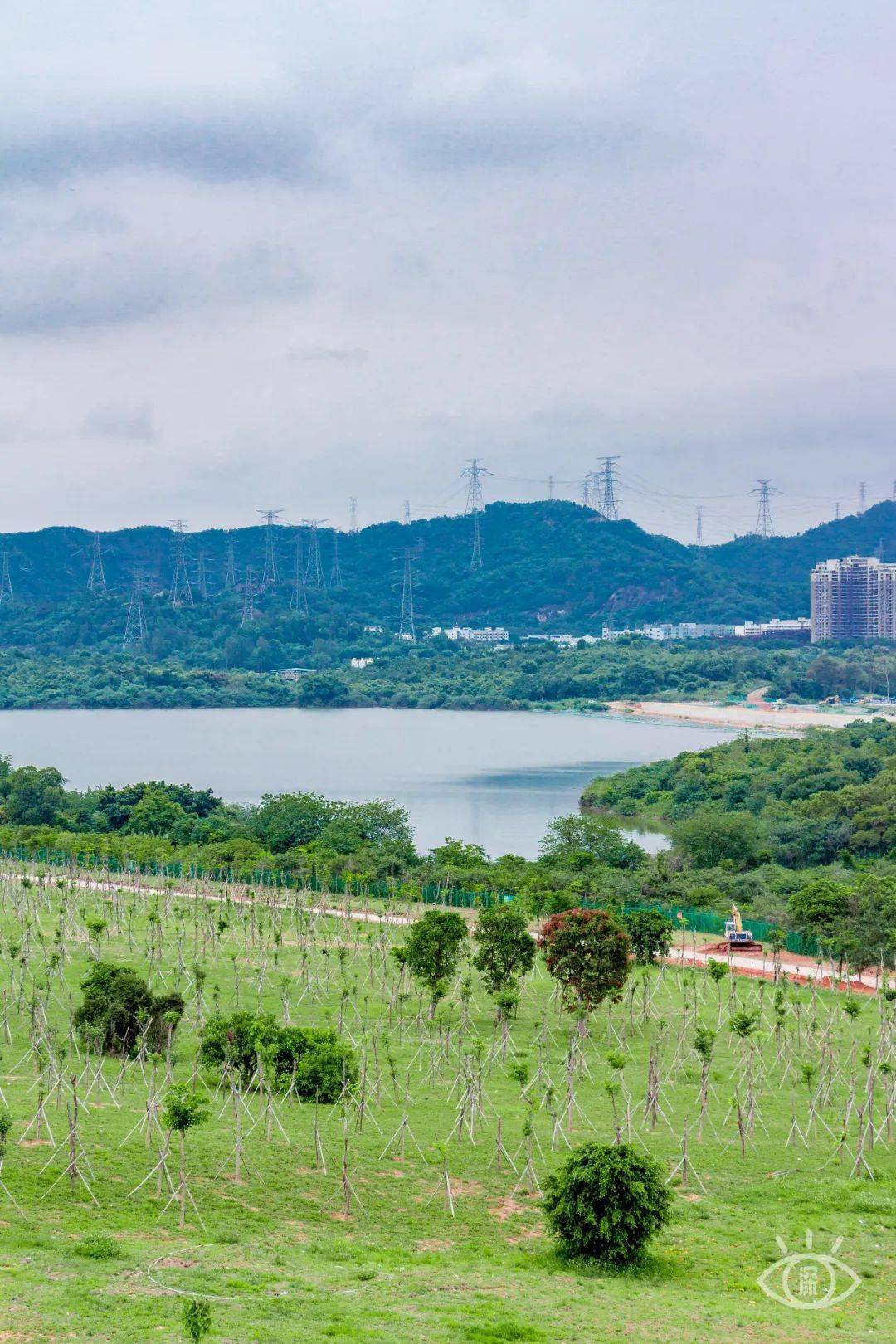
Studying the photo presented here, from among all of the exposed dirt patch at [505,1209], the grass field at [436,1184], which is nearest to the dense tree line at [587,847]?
the grass field at [436,1184]

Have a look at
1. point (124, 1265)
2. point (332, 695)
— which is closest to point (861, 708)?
point (332, 695)

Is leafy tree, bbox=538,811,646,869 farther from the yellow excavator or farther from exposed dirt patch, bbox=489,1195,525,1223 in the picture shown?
exposed dirt patch, bbox=489,1195,525,1223

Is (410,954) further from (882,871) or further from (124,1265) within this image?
(882,871)

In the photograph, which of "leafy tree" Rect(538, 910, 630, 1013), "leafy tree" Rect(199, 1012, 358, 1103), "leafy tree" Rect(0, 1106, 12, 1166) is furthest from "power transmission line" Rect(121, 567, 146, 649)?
"leafy tree" Rect(0, 1106, 12, 1166)

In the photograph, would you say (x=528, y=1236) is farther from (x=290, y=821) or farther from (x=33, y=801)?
(x=33, y=801)

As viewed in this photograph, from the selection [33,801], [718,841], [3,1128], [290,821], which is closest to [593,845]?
[718,841]
